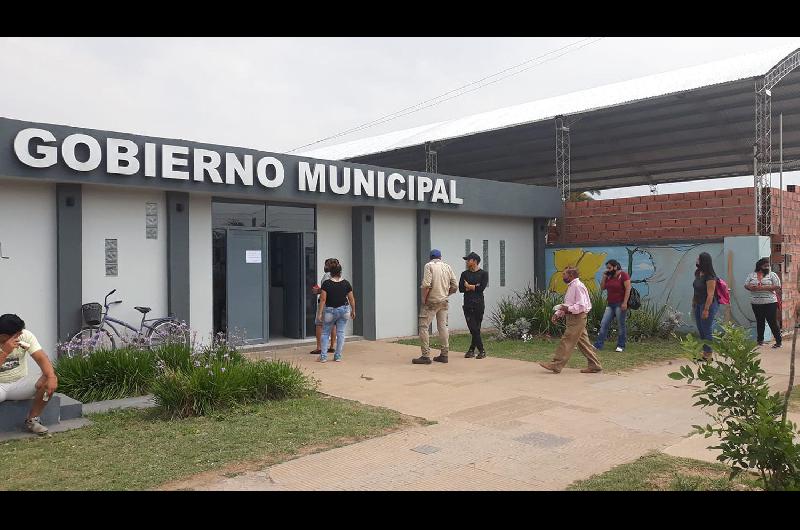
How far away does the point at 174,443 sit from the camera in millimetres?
5711

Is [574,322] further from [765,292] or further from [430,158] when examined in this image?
[430,158]

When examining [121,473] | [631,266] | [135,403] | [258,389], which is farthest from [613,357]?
[121,473]

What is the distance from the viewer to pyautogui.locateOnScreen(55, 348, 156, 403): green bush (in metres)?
7.68

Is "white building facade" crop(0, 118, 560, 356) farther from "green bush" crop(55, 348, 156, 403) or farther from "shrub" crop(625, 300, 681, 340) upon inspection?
"shrub" crop(625, 300, 681, 340)

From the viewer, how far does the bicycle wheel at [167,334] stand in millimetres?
9289

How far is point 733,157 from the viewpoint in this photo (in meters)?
19.8

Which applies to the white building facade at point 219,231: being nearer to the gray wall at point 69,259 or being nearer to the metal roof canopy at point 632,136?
the gray wall at point 69,259

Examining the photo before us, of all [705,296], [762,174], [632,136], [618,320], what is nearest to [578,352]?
[618,320]

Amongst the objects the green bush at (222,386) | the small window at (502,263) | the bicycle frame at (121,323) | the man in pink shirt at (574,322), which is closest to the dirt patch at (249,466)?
the green bush at (222,386)

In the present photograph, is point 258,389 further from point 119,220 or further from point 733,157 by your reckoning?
point 733,157

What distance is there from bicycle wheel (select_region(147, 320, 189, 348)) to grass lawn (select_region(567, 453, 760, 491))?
6.26 meters

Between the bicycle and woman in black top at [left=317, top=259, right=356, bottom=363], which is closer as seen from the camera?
the bicycle

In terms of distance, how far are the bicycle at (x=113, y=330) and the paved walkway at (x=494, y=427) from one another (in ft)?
6.85

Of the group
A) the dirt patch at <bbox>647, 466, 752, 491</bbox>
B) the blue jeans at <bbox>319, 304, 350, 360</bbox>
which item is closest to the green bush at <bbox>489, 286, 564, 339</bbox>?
the blue jeans at <bbox>319, 304, 350, 360</bbox>
